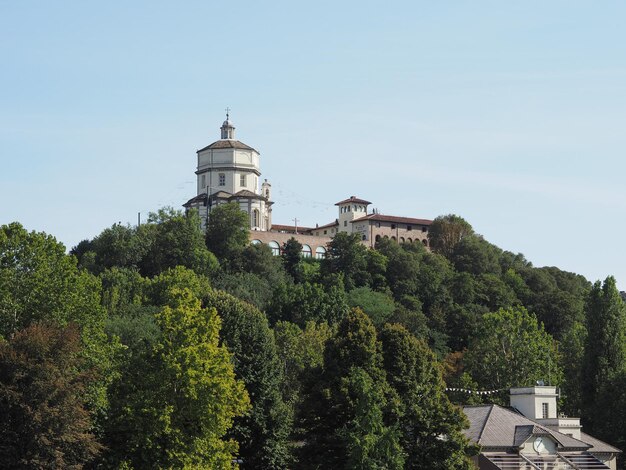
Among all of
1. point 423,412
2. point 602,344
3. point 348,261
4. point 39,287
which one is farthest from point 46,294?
point 348,261

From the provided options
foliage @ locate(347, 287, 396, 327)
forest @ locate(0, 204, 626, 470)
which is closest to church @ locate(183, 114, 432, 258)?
foliage @ locate(347, 287, 396, 327)

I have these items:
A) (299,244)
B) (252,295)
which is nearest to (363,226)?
(299,244)

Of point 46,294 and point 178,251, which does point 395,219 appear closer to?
point 178,251

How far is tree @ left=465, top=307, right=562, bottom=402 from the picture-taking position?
8975cm

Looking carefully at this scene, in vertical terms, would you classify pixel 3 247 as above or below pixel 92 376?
above

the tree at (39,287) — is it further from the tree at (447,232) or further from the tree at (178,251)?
the tree at (447,232)

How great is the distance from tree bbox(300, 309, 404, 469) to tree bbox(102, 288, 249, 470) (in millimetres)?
5517

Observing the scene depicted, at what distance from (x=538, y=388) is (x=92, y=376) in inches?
1211

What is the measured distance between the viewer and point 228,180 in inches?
5531

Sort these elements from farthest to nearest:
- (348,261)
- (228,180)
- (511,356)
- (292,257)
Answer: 1. (228,180)
2. (292,257)
3. (348,261)
4. (511,356)

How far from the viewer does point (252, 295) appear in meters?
116

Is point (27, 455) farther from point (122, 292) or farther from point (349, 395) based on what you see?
point (122, 292)

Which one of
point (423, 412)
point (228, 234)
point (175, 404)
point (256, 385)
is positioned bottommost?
point (423, 412)

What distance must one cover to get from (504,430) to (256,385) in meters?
13.5
